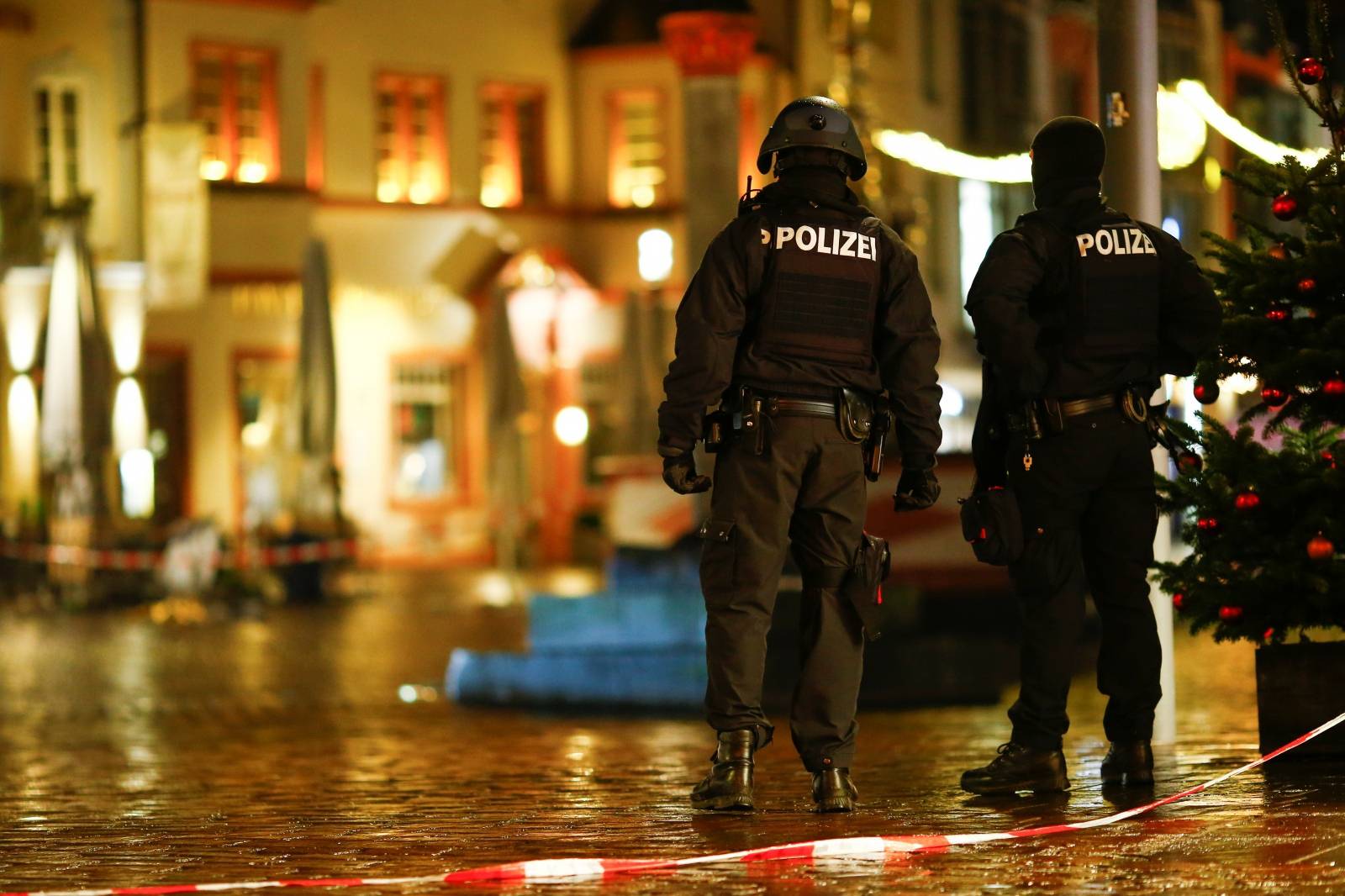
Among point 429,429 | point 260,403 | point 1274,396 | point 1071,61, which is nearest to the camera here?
point 1274,396

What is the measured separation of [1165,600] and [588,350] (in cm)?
2815

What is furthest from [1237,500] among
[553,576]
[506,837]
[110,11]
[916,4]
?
[916,4]

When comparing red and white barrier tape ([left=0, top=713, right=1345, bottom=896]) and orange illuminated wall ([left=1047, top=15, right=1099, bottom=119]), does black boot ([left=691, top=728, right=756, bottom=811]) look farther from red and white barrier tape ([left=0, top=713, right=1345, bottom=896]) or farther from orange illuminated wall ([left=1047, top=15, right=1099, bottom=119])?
orange illuminated wall ([left=1047, top=15, right=1099, bottom=119])

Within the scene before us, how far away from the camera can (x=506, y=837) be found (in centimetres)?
679

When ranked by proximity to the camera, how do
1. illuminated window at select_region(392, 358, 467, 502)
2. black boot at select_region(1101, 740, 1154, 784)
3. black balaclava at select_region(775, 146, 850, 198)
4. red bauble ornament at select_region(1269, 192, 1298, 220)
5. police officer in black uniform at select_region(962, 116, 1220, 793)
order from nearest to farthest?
black balaclava at select_region(775, 146, 850, 198)
police officer in black uniform at select_region(962, 116, 1220, 793)
black boot at select_region(1101, 740, 1154, 784)
red bauble ornament at select_region(1269, 192, 1298, 220)
illuminated window at select_region(392, 358, 467, 502)

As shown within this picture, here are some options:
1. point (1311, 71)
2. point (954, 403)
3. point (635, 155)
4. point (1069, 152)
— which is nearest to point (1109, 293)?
point (1069, 152)

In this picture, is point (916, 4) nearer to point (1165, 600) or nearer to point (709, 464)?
point (709, 464)

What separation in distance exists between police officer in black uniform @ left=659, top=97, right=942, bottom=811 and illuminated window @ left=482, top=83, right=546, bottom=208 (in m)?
30.8

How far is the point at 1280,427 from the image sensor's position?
26.2ft

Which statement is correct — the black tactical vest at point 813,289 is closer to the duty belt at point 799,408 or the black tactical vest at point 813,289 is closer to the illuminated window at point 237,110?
the duty belt at point 799,408

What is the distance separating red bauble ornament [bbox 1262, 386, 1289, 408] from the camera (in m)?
7.76

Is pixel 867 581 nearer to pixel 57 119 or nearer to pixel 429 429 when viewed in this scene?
pixel 57 119

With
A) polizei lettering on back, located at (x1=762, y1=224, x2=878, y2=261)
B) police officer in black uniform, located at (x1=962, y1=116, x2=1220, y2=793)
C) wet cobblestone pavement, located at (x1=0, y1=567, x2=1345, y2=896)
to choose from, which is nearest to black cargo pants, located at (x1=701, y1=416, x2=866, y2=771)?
wet cobblestone pavement, located at (x1=0, y1=567, x2=1345, y2=896)

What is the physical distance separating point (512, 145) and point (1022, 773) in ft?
103
